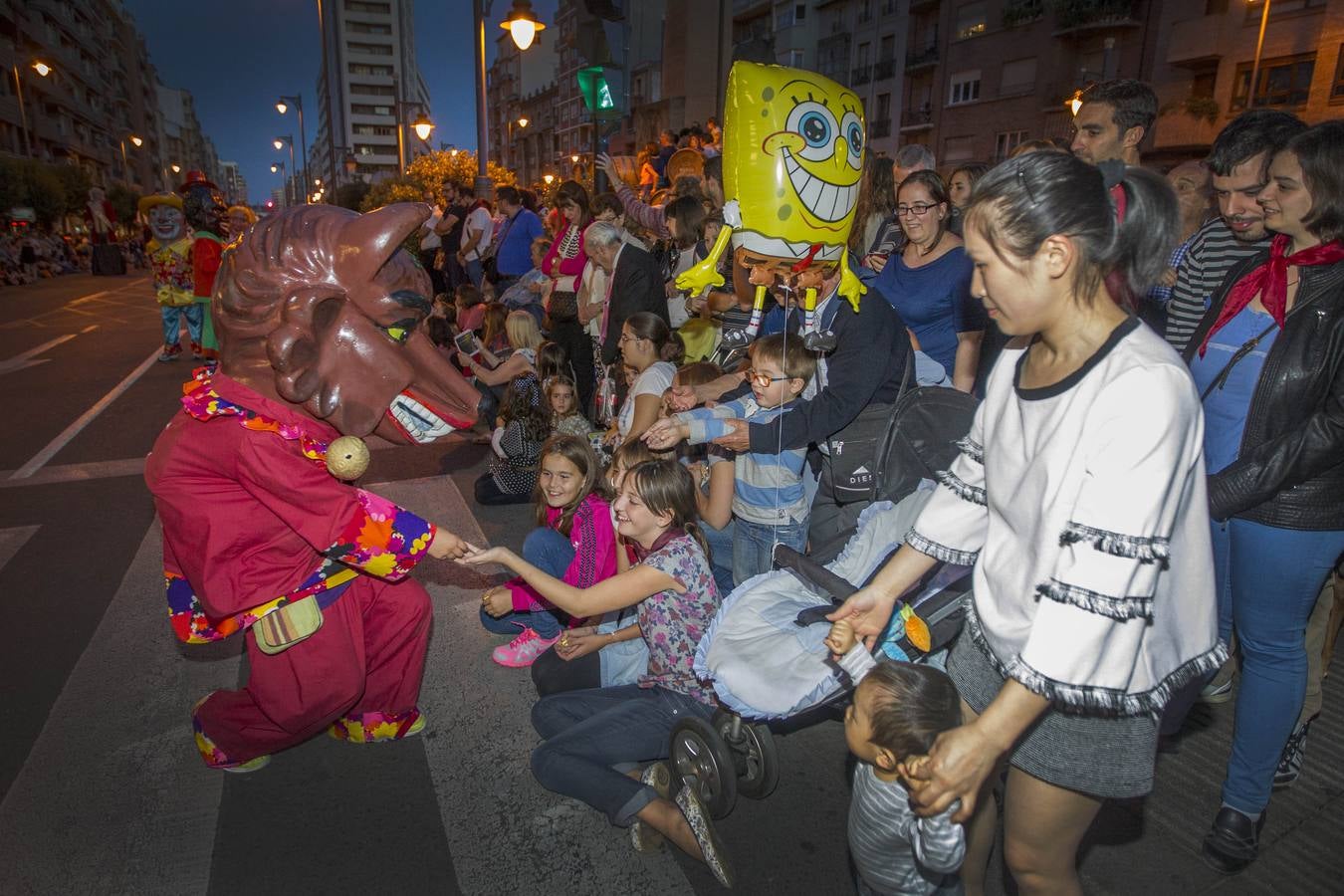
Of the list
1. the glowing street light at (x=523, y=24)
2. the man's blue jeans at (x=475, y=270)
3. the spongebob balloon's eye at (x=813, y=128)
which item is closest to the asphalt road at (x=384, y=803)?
the spongebob balloon's eye at (x=813, y=128)

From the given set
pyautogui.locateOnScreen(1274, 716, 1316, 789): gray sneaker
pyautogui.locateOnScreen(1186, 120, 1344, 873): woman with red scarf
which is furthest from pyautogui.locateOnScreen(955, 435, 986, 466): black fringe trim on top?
pyautogui.locateOnScreen(1274, 716, 1316, 789): gray sneaker

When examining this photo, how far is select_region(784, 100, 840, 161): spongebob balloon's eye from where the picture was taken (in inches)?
113

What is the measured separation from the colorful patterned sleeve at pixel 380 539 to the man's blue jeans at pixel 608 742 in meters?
0.80

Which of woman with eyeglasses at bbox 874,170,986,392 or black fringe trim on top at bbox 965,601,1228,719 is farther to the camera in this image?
woman with eyeglasses at bbox 874,170,986,392

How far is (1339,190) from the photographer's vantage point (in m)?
2.27

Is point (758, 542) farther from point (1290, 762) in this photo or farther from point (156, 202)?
point (156, 202)

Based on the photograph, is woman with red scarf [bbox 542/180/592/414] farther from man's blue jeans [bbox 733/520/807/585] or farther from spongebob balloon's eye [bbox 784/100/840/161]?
spongebob balloon's eye [bbox 784/100/840/161]

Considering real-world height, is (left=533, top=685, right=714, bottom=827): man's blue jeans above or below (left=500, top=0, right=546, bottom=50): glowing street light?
below

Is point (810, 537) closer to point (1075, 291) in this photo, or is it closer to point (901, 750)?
point (901, 750)

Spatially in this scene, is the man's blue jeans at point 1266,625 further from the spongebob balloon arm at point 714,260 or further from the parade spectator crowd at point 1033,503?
the spongebob balloon arm at point 714,260

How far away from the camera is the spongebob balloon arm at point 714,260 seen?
121 inches

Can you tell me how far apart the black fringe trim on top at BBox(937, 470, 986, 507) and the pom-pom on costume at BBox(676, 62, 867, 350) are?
46.6 inches

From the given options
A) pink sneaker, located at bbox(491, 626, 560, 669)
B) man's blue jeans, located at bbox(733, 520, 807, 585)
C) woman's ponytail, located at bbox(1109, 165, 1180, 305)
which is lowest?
pink sneaker, located at bbox(491, 626, 560, 669)

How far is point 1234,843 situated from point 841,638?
5.31 feet
